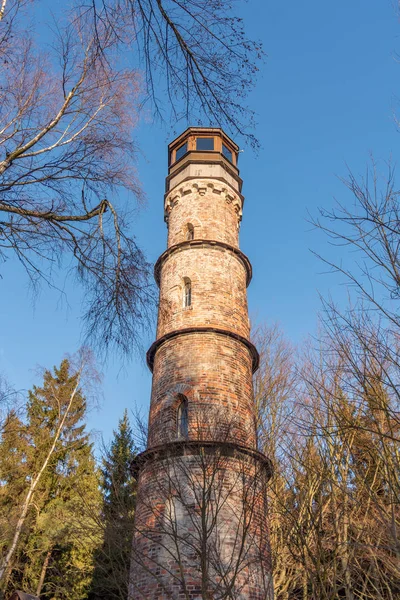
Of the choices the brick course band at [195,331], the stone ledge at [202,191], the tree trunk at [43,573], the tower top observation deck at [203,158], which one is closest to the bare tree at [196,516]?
the brick course band at [195,331]

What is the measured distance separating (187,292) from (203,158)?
477 cm

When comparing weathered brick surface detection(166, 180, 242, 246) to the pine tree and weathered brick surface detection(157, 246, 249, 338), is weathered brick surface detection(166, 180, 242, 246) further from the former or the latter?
the pine tree

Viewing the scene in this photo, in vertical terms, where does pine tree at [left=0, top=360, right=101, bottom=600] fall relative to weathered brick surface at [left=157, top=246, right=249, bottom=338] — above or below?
below

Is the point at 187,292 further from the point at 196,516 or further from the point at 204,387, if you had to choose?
the point at 196,516

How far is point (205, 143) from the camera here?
15031mm

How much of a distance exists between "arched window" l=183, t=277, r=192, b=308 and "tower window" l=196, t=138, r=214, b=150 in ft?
16.9

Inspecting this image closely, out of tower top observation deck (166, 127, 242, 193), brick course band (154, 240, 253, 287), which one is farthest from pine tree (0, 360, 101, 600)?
tower top observation deck (166, 127, 242, 193)

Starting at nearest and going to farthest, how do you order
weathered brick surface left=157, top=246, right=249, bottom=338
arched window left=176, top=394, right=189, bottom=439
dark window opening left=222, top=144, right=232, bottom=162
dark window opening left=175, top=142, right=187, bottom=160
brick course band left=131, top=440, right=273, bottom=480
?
brick course band left=131, top=440, right=273, bottom=480 < arched window left=176, top=394, right=189, bottom=439 < weathered brick surface left=157, top=246, right=249, bottom=338 < dark window opening left=175, top=142, right=187, bottom=160 < dark window opening left=222, top=144, right=232, bottom=162

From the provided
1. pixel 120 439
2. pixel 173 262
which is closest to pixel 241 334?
pixel 173 262

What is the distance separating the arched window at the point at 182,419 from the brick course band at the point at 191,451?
510 millimetres

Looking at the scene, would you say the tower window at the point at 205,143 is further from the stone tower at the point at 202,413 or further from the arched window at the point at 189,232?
the arched window at the point at 189,232

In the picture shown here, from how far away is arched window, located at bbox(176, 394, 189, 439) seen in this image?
951 cm

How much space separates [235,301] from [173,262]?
192 cm

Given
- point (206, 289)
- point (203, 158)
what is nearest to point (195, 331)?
point (206, 289)
